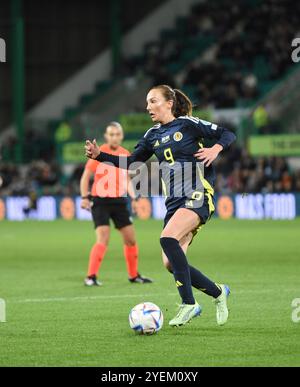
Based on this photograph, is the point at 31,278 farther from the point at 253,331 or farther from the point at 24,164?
the point at 24,164

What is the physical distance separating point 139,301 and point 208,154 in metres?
3.22

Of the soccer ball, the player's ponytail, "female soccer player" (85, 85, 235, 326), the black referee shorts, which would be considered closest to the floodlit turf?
the soccer ball

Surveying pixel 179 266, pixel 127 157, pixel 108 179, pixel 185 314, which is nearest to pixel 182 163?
pixel 127 157

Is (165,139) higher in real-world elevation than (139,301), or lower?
higher

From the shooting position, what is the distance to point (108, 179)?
14555 millimetres

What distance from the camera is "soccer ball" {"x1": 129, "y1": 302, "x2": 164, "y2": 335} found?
30.6 feet

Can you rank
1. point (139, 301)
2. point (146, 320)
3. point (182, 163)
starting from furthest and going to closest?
point (139, 301), point (182, 163), point (146, 320)

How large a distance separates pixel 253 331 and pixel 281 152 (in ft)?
70.6

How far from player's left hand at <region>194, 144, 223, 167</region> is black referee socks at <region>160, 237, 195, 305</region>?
806 millimetres

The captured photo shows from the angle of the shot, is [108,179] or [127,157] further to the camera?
[108,179]

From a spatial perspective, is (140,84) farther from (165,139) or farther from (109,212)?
(165,139)

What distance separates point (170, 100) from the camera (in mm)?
9906

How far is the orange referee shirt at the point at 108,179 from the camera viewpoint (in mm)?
14523

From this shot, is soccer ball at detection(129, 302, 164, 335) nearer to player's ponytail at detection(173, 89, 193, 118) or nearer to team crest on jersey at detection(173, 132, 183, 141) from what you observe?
team crest on jersey at detection(173, 132, 183, 141)
